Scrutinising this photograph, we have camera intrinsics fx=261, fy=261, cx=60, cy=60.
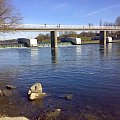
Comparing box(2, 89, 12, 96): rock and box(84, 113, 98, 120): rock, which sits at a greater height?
box(2, 89, 12, 96): rock

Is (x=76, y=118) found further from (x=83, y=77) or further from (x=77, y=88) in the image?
(x=83, y=77)

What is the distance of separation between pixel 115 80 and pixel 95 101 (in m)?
7.97

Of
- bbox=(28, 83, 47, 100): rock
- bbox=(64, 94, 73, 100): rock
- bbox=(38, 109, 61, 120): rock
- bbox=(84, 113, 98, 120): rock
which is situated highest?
bbox=(28, 83, 47, 100): rock

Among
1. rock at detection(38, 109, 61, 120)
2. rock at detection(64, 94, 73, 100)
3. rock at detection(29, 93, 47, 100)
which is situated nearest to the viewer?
rock at detection(38, 109, 61, 120)

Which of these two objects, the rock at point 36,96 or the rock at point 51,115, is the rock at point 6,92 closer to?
the rock at point 36,96

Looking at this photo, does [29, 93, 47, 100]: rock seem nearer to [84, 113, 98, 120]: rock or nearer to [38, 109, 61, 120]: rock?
[38, 109, 61, 120]: rock

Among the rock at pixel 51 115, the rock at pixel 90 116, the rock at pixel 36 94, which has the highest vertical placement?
the rock at pixel 36 94

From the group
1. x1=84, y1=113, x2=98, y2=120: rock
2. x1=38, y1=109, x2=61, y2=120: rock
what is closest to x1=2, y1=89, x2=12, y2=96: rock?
x1=38, y1=109, x2=61, y2=120: rock

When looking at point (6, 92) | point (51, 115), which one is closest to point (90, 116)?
point (51, 115)

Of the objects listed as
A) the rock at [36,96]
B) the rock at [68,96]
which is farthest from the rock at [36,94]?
the rock at [68,96]

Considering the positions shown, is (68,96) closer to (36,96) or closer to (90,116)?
(36,96)

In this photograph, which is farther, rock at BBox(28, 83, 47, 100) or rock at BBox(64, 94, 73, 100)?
rock at BBox(64, 94, 73, 100)

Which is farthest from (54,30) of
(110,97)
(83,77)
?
(110,97)

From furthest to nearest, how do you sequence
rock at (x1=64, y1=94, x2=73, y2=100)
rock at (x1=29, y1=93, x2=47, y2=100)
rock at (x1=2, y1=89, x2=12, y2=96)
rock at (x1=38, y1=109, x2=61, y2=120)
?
1. rock at (x1=2, y1=89, x2=12, y2=96)
2. rock at (x1=64, y1=94, x2=73, y2=100)
3. rock at (x1=29, y1=93, x2=47, y2=100)
4. rock at (x1=38, y1=109, x2=61, y2=120)
